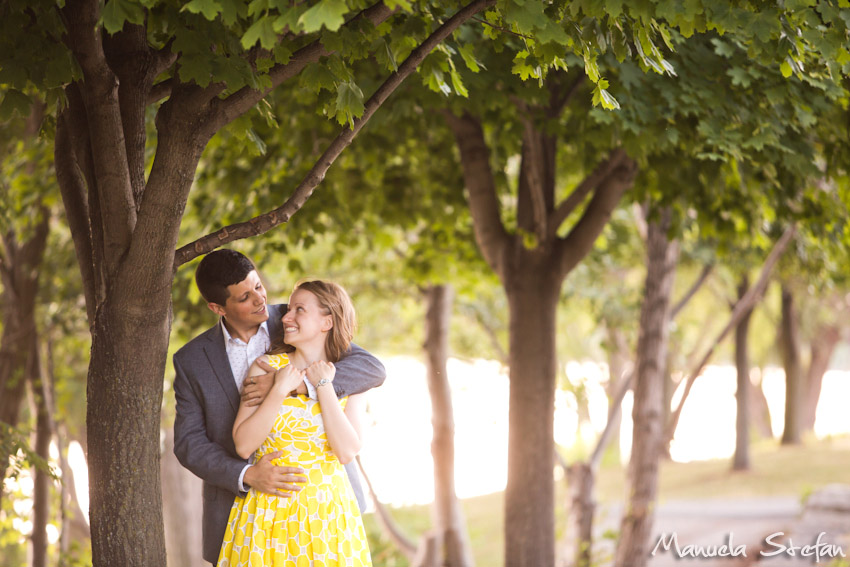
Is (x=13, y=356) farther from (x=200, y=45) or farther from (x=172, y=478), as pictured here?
(x=200, y=45)

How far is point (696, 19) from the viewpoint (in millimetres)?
3592

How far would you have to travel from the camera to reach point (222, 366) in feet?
11.5

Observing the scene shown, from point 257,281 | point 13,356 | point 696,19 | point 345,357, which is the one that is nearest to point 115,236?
point 257,281

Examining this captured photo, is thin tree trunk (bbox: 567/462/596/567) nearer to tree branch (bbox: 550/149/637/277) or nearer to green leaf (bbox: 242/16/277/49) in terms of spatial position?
tree branch (bbox: 550/149/637/277)

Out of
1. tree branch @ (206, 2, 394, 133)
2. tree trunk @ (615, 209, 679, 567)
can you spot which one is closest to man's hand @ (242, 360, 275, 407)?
tree branch @ (206, 2, 394, 133)

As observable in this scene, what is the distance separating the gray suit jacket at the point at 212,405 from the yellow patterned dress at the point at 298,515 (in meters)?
0.12

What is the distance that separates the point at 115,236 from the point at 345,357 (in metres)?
1.02

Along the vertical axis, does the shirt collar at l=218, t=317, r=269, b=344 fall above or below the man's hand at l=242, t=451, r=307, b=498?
above

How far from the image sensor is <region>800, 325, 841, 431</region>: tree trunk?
27.1 meters

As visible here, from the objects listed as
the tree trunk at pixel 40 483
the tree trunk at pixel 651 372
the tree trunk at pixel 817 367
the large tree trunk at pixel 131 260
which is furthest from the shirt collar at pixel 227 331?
the tree trunk at pixel 817 367

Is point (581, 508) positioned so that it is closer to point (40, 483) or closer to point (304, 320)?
point (40, 483)

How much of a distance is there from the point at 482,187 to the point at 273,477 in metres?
4.19

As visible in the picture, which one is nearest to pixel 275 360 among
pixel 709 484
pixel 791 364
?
pixel 709 484

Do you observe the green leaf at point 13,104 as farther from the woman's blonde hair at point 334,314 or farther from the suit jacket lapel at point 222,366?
the woman's blonde hair at point 334,314
